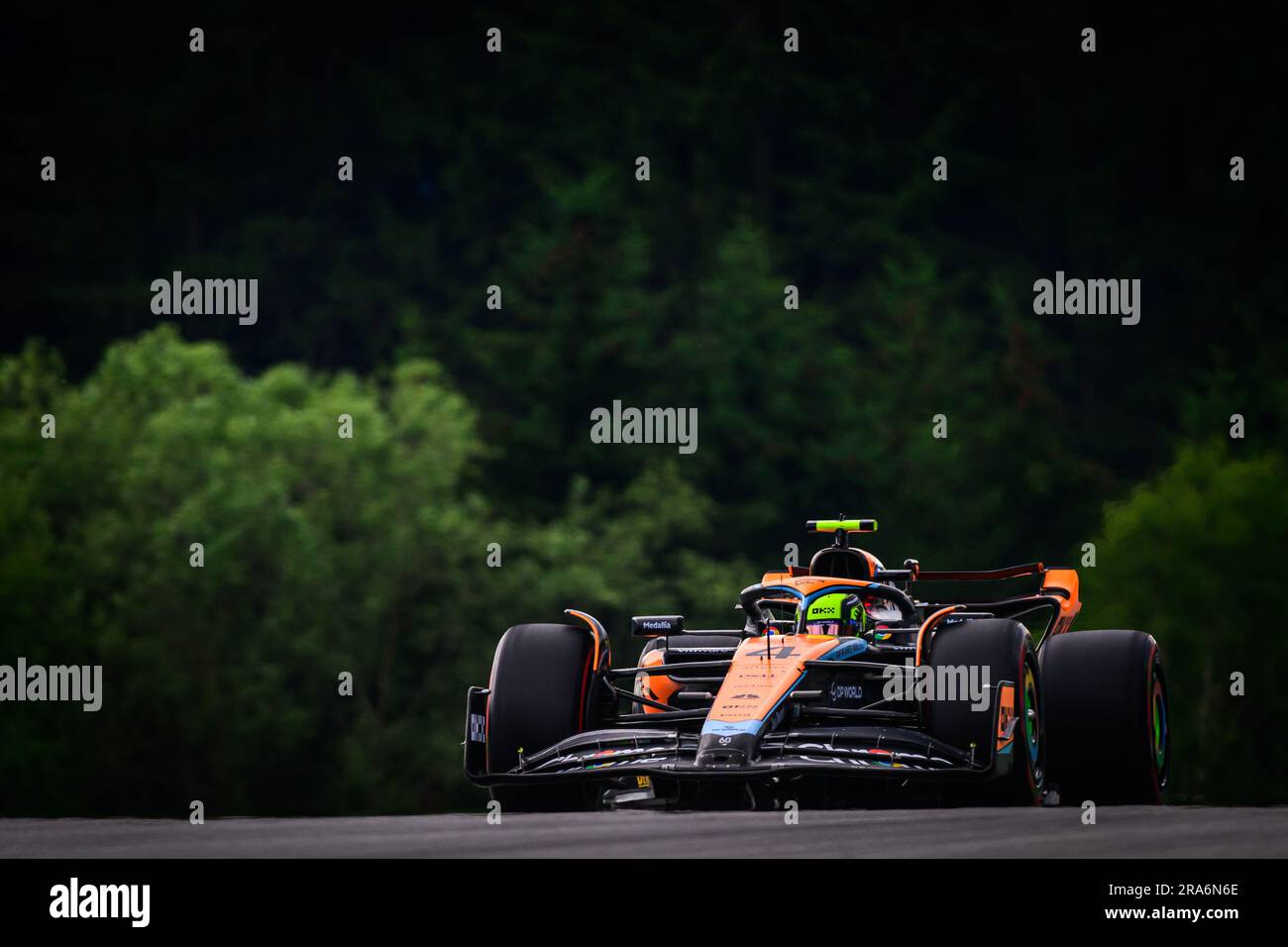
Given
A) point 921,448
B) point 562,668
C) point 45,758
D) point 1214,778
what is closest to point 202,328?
point 921,448

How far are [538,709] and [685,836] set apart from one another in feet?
16.6

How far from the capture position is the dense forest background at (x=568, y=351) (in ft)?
149

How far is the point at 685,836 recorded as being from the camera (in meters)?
9.80

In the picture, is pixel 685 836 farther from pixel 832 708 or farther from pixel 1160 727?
pixel 1160 727

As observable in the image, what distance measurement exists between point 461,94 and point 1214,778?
5074 centimetres

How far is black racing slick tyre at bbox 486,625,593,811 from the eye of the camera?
14734 mm

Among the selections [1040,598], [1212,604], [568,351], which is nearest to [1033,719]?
[1040,598]

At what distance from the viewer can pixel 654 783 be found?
44.9ft

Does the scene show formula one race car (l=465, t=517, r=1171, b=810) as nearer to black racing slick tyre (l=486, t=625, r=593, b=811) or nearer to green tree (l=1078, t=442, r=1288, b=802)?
black racing slick tyre (l=486, t=625, r=593, b=811)

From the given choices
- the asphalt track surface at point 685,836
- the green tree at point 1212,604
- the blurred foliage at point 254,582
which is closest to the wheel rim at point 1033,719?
the asphalt track surface at point 685,836

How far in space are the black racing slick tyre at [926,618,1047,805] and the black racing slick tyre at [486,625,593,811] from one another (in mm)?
2607

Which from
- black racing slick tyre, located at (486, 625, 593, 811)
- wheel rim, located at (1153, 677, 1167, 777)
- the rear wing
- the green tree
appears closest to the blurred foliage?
the green tree

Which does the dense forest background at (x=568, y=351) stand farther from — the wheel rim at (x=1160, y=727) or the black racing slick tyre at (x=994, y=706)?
the black racing slick tyre at (x=994, y=706)

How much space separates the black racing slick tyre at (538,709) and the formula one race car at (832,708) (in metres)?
0.01
